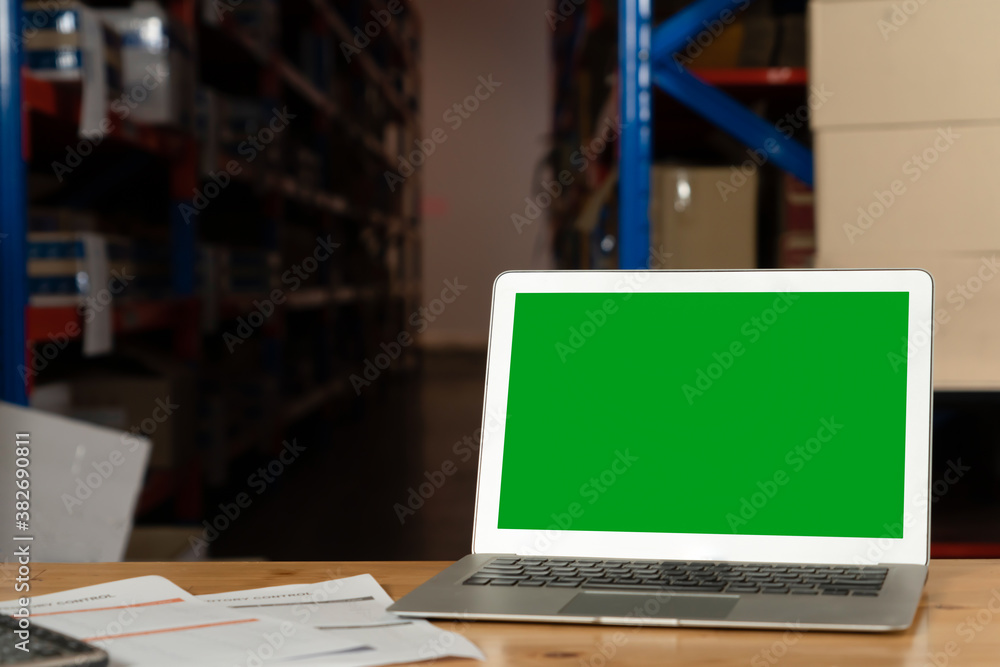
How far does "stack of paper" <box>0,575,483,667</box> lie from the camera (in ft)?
1.66

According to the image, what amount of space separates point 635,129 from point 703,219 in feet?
0.94

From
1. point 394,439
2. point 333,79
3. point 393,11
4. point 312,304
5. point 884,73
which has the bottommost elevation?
point 394,439

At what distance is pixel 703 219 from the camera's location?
202 cm

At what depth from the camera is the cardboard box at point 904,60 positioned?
153 centimetres

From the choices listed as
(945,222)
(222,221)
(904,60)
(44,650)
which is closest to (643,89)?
(904,60)

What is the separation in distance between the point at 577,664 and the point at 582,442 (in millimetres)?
224

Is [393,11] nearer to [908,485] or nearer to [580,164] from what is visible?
[580,164]

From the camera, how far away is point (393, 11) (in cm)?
691

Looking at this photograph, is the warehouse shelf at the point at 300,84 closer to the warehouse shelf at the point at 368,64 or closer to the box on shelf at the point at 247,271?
the warehouse shelf at the point at 368,64

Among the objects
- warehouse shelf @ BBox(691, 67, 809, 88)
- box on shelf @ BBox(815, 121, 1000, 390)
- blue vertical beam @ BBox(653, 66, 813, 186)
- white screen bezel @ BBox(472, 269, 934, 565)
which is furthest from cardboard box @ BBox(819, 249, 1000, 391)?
white screen bezel @ BBox(472, 269, 934, 565)

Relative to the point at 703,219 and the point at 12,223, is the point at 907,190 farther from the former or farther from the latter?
the point at 12,223

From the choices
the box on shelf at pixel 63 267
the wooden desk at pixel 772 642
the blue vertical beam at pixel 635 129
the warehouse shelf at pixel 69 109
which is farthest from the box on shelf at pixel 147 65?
the wooden desk at pixel 772 642

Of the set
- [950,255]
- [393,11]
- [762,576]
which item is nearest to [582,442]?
[762,576]

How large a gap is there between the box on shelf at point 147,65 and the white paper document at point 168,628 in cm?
195
